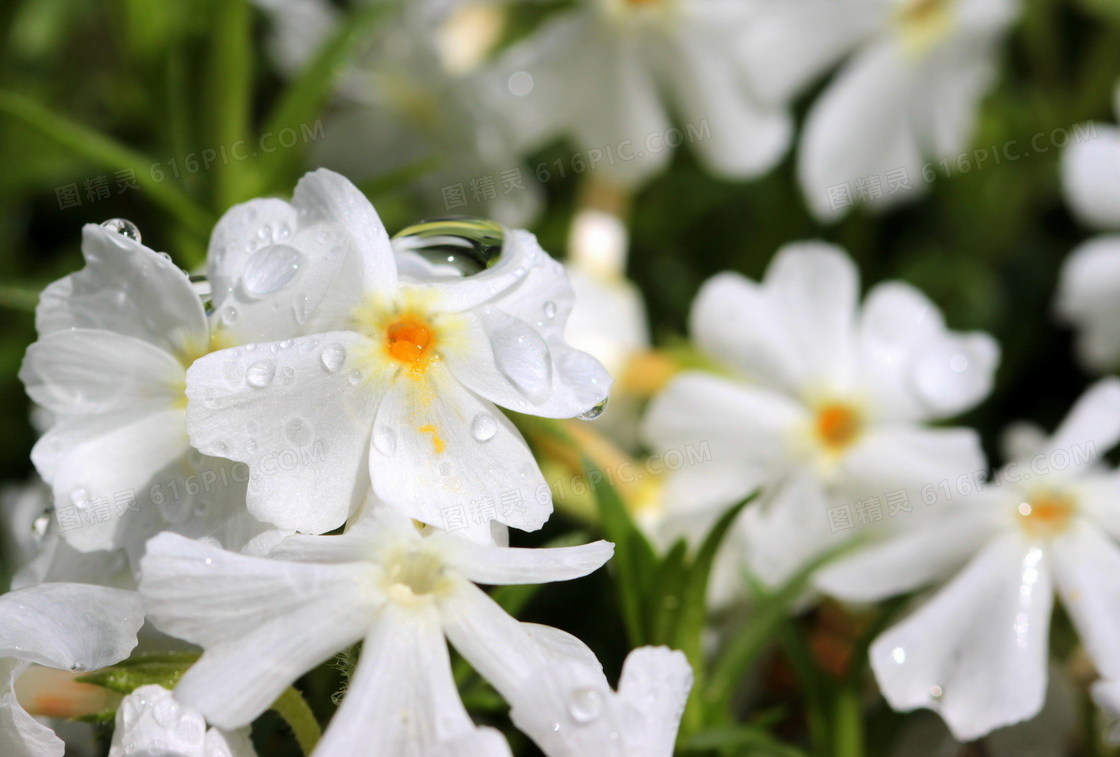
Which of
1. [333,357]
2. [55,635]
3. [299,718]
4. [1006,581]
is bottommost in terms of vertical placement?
[1006,581]

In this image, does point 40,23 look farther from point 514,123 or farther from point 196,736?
point 196,736

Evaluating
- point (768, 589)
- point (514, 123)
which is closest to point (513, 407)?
point (768, 589)

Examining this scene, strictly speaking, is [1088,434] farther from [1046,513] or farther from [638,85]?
[638,85]

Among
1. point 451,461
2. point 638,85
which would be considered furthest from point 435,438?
point 638,85

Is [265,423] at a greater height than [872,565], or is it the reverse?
[265,423]

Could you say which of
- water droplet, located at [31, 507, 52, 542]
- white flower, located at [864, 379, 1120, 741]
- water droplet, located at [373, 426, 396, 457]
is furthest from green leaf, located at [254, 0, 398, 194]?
white flower, located at [864, 379, 1120, 741]

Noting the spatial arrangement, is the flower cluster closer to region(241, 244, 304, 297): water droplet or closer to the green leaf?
region(241, 244, 304, 297): water droplet

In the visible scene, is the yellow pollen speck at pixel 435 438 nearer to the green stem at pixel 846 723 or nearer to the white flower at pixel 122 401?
the white flower at pixel 122 401
